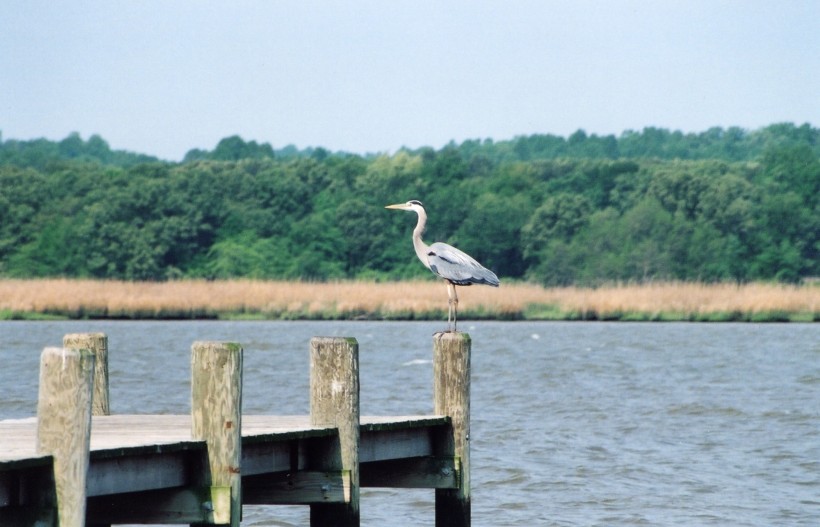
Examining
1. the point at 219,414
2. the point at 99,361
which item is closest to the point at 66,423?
the point at 219,414

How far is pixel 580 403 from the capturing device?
2489 cm

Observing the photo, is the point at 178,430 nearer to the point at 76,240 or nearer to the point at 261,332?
the point at 261,332

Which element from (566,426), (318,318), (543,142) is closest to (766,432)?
(566,426)

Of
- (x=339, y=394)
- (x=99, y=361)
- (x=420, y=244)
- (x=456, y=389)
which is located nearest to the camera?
(x=339, y=394)

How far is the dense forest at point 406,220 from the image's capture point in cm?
6494

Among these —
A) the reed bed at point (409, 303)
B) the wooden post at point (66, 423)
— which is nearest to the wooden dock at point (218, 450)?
the wooden post at point (66, 423)

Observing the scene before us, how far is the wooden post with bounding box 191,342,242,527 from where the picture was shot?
325 inches

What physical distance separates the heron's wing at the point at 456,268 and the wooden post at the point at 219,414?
441 centimetres

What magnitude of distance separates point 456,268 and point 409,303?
33769 millimetres

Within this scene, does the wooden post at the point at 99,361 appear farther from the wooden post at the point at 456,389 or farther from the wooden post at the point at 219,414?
the wooden post at the point at 219,414

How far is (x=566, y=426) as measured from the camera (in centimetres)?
2150

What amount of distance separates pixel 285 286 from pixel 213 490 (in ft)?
137

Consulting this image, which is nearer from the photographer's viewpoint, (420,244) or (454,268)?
(454,268)

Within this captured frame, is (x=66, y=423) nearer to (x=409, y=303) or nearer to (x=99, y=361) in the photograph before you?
(x=99, y=361)
